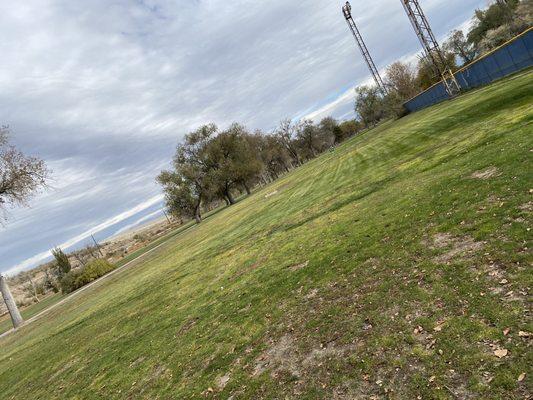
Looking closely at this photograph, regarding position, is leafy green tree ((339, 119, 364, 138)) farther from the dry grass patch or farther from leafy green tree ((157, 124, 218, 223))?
the dry grass patch

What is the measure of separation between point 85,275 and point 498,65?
191 feet

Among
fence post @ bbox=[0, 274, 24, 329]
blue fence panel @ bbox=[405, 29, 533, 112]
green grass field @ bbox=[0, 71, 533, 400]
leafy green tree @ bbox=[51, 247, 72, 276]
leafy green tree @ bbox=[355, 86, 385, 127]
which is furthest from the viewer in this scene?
leafy green tree @ bbox=[355, 86, 385, 127]

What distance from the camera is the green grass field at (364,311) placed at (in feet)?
16.2

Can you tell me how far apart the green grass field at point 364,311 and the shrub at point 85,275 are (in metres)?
39.2

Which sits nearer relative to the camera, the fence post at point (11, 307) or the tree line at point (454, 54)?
the fence post at point (11, 307)

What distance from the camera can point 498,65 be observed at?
1308 inches

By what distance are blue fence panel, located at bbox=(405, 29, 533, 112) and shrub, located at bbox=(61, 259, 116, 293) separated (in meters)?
55.1

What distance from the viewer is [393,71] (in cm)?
9250

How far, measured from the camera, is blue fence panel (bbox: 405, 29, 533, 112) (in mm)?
28094

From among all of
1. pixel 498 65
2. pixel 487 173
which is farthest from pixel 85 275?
pixel 498 65

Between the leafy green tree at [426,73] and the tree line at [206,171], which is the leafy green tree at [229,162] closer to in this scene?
the tree line at [206,171]

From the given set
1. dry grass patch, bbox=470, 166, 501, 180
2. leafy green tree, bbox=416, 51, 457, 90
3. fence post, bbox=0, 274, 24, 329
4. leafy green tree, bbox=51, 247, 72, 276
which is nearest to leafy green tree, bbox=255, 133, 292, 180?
leafy green tree, bbox=416, 51, 457, 90

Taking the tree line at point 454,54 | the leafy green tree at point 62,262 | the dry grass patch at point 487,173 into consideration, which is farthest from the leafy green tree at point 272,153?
the dry grass patch at point 487,173

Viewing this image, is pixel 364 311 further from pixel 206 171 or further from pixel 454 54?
pixel 454 54
